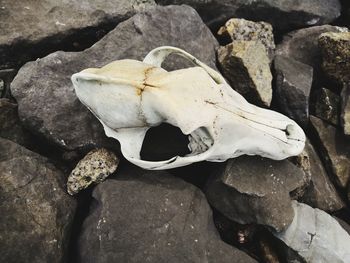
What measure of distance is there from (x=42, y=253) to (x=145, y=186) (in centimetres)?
Answer: 76

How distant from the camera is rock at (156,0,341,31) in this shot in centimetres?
375

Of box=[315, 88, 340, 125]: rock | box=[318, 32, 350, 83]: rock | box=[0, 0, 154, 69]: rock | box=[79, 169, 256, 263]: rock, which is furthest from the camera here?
box=[315, 88, 340, 125]: rock

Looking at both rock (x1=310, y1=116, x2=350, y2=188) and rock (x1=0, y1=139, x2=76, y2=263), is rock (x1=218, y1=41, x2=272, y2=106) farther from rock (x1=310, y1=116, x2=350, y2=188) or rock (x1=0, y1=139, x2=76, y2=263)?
rock (x1=0, y1=139, x2=76, y2=263)

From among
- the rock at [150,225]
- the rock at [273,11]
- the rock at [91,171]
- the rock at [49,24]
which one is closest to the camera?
the rock at [150,225]

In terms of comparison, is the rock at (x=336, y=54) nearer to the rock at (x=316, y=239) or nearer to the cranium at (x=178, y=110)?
the cranium at (x=178, y=110)

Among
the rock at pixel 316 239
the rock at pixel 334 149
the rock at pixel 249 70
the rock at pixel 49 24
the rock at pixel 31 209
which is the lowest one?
the rock at pixel 316 239

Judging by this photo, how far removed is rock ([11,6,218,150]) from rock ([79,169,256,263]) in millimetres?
384

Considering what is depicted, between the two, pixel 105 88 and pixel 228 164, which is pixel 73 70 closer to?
pixel 105 88

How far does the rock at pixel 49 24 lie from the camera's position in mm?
3262

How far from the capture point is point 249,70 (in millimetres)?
3260

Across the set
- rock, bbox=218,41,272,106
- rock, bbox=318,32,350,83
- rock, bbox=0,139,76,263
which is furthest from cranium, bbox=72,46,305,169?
rock, bbox=318,32,350,83

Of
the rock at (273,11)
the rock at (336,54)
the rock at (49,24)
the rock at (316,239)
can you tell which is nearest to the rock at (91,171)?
the rock at (49,24)

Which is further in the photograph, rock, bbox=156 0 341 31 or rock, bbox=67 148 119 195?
rock, bbox=156 0 341 31

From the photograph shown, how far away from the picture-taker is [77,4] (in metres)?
3.49
